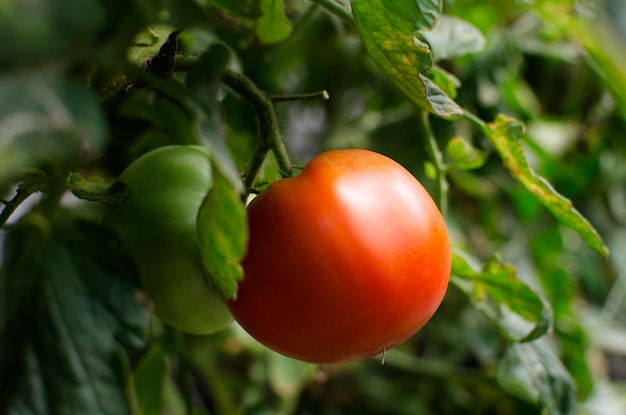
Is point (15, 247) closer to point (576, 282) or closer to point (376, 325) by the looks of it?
point (376, 325)

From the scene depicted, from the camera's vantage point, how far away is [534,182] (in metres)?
0.52

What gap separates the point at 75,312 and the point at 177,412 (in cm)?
59

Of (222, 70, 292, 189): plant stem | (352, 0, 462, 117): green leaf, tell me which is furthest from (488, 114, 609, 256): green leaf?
(222, 70, 292, 189): plant stem

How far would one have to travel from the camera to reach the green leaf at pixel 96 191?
413 mm

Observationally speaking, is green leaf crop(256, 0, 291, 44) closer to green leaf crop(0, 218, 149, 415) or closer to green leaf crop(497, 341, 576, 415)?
green leaf crop(0, 218, 149, 415)

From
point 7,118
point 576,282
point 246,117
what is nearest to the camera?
point 7,118

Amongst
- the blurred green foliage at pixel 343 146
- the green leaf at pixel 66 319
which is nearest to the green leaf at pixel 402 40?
the blurred green foliage at pixel 343 146

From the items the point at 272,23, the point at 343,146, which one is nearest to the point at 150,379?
the point at 272,23

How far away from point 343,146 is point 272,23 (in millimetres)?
481

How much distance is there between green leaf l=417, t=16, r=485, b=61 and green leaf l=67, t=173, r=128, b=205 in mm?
317

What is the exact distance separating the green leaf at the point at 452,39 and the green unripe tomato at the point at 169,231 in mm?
268

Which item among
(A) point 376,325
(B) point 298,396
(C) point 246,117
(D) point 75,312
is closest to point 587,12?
(C) point 246,117

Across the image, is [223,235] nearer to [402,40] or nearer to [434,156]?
[402,40]

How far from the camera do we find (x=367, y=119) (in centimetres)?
114
